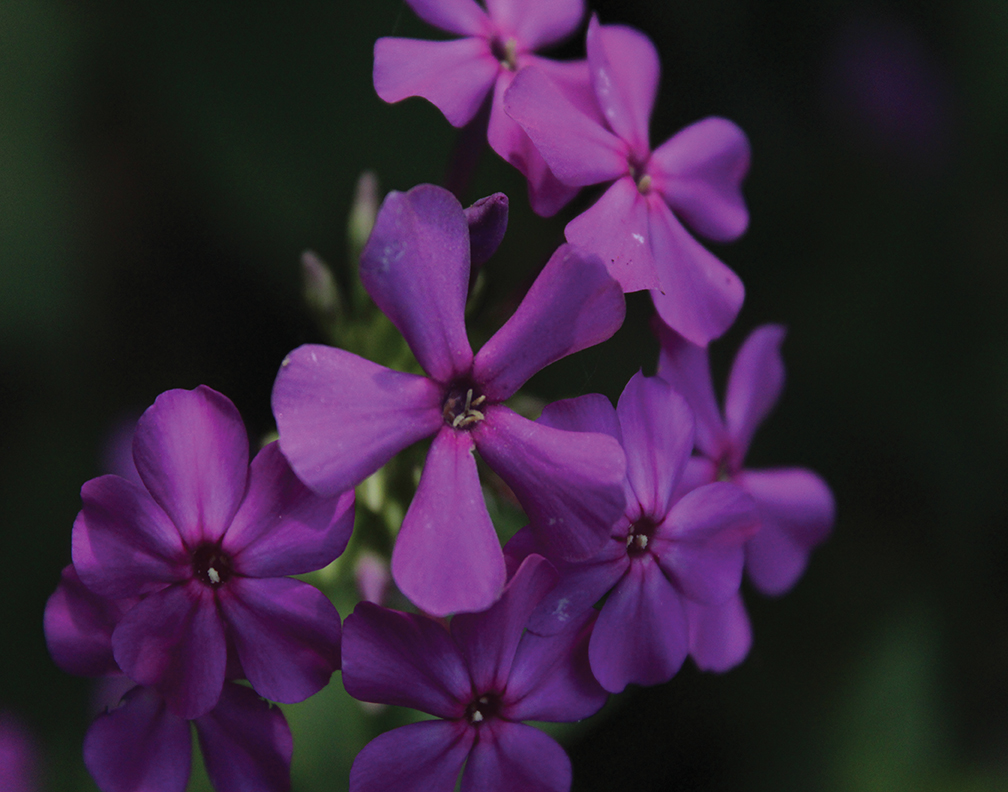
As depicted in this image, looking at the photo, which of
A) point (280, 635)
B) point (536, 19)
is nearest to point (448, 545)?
point (280, 635)

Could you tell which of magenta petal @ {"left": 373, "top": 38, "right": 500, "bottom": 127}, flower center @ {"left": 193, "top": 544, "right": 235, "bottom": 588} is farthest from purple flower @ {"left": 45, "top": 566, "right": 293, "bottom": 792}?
magenta petal @ {"left": 373, "top": 38, "right": 500, "bottom": 127}

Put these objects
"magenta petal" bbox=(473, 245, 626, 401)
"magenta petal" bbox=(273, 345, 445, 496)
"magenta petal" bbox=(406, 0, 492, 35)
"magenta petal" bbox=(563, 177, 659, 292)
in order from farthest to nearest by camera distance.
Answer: "magenta petal" bbox=(406, 0, 492, 35) → "magenta petal" bbox=(563, 177, 659, 292) → "magenta petal" bbox=(473, 245, 626, 401) → "magenta petal" bbox=(273, 345, 445, 496)

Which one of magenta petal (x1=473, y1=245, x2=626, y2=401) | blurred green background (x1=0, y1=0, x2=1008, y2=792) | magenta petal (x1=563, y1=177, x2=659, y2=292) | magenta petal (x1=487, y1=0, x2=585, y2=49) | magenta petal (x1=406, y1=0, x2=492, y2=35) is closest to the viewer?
magenta petal (x1=473, y1=245, x2=626, y2=401)

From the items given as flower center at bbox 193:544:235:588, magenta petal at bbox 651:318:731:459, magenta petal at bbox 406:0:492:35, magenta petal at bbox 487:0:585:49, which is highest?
magenta petal at bbox 487:0:585:49

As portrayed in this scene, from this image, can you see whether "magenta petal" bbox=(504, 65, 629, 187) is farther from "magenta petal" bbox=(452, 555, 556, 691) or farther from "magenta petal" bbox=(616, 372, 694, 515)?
"magenta petal" bbox=(452, 555, 556, 691)

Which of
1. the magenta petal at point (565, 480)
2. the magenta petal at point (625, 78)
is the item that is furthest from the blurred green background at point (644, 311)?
the magenta petal at point (565, 480)

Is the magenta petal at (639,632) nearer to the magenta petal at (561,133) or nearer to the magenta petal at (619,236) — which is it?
the magenta petal at (619,236)

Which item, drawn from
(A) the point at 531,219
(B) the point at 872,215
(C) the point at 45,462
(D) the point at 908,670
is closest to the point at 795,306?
(B) the point at 872,215

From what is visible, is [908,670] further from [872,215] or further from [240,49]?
[240,49]
